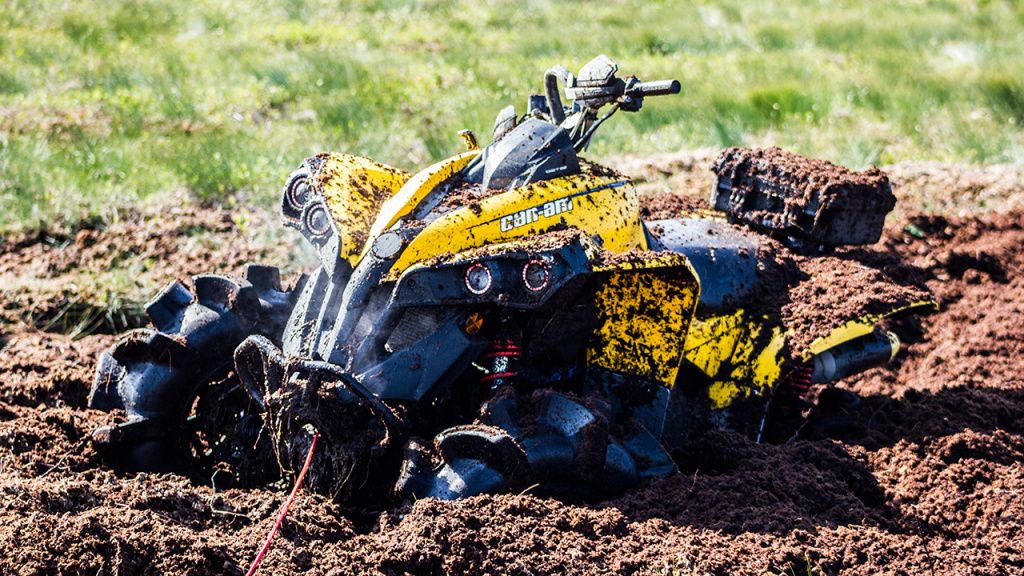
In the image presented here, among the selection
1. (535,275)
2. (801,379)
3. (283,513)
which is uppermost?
(535,275)

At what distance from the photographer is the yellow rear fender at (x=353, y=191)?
4.91 metres

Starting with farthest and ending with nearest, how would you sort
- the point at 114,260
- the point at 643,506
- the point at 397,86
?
1. the point at 397,86
2. the point at 114,260
3. the point at 643,506

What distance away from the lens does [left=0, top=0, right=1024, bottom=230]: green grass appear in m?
9.59

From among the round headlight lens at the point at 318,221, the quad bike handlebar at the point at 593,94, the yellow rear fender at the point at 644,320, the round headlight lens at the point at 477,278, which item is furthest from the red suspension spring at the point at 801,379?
the round headlight lens at the point at 318,221

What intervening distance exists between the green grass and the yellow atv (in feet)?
12.2

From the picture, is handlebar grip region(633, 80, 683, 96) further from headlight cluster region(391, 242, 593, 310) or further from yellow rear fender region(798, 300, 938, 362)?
yellow rear fender region(798, 300, 938, 362)

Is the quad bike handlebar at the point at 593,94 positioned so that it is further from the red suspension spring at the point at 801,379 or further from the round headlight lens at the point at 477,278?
the red suspension spring at the point at 801,379

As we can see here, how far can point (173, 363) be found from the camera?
5.16m

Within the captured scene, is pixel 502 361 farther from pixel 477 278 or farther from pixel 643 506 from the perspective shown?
pixel 643 506

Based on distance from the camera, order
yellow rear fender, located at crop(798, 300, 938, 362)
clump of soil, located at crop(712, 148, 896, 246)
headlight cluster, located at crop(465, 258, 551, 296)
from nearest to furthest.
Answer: headlight cluster, located at crop(465, 258, 551, 296) < yellow rear fender, located at crop(798, 300, 938, 362) < clump of soil, located at crop(712, 148, 896, 246)

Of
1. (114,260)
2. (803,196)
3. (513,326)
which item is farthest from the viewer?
(114,260)

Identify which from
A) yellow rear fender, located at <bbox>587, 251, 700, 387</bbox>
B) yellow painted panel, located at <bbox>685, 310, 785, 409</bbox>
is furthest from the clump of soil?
yellow rear fender, located at <bbox>587, 251, 700, 387</bbox>

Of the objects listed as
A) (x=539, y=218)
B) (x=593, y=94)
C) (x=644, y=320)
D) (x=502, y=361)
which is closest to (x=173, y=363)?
(x=502, y=361)

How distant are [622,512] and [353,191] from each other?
1.80 meters
